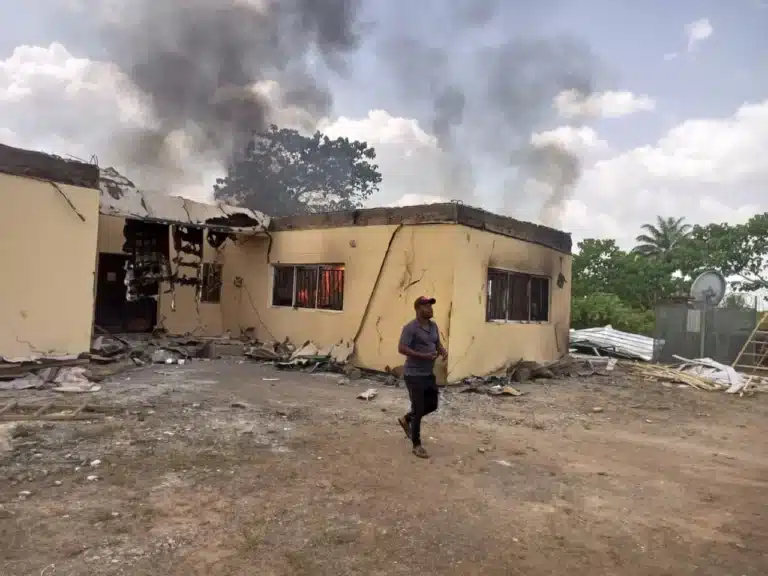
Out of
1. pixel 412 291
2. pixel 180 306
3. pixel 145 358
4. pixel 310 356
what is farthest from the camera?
pixel 180 306

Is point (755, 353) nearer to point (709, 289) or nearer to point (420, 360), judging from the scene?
point (709, 289)

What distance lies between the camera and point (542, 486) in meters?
4.78

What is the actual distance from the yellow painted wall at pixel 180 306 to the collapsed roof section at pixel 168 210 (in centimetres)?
131

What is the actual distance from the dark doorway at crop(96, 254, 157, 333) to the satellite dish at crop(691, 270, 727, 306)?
1288 cm

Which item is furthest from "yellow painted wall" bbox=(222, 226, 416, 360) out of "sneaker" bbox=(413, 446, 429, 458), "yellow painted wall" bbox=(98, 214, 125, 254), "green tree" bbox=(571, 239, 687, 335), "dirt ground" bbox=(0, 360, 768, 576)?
"green tree" bbox=(571, 239, 687, 335)

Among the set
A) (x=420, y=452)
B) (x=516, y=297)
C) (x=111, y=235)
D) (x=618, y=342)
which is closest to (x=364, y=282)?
(x=516, y=297)

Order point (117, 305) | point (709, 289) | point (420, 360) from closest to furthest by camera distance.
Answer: point (420, 360) < point (117, 305) < point (709, 289)

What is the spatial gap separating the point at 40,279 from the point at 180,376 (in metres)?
2.55

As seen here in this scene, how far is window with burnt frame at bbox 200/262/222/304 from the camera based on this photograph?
46.2 ft

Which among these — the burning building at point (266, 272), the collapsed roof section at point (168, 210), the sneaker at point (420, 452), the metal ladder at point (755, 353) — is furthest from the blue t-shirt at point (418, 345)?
the metal ladder at point (755, 353)

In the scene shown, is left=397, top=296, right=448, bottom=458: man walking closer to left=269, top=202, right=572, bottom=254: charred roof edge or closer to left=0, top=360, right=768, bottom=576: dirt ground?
left=0, top=360, right=768, bottom=576: dirt ground

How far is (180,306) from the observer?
13656 millimetres

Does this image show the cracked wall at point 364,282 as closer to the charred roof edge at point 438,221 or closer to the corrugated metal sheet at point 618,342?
the charred roof edge at point 438,221

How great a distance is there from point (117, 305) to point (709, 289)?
1382 cm
